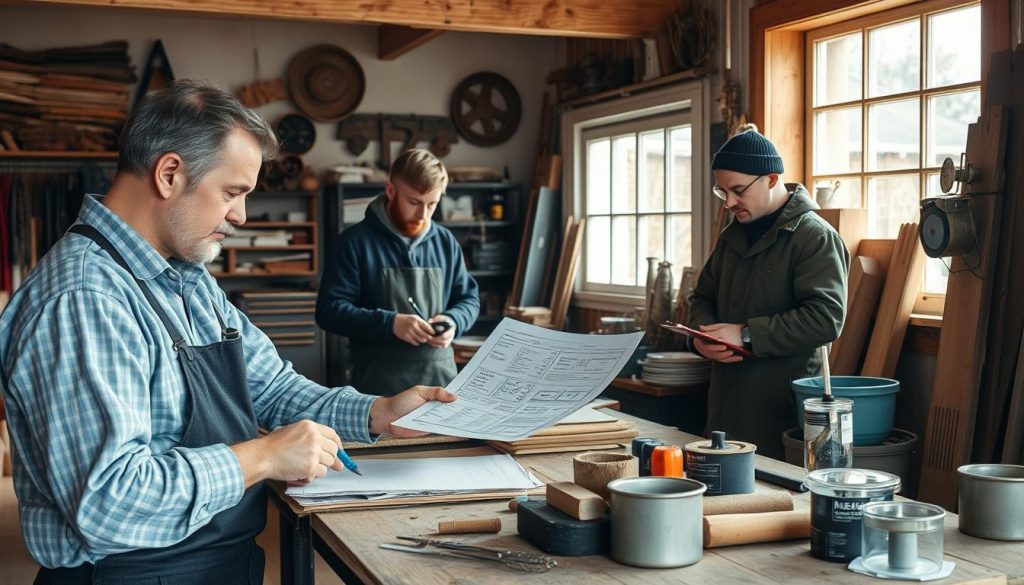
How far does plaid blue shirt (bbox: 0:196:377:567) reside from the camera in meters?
1.48

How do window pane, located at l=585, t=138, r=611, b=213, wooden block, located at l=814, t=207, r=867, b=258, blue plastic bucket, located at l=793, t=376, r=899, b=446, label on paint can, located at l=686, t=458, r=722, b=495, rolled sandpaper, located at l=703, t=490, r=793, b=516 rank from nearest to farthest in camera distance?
rolled sandpaper, located at l=703, t=490, r=793, b=516, label on paint can, located at l=686, t=458, r=722, b=495, blue plastic bucket, located at l=793, t=376, r=899, b=446, wooden block, located at l=814, t=207, r=867, b=258, window pane, located at l=585, t=138, r=611, b=213

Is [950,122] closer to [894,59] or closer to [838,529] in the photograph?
[894,59]

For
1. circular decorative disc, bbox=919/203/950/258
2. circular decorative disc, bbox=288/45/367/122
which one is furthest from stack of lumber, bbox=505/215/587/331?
circular decorative disc, bbox=919/203/950/258

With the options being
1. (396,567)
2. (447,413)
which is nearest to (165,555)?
(396,567)

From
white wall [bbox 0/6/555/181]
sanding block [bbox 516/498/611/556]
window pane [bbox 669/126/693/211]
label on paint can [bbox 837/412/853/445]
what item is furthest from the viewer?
white wall [bbox 0/6/555/181]

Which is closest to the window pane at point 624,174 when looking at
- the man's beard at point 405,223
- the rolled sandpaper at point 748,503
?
the man's beard at point 405,223

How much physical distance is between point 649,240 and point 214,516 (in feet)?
15.4

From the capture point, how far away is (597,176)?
671 centimetres

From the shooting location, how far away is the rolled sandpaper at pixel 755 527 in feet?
5.19

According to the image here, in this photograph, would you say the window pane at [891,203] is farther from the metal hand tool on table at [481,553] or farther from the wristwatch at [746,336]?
the metal hand tool on table at [481,553]

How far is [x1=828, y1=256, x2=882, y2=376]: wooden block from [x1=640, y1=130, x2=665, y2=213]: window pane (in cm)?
202

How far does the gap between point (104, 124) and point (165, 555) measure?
210 inches

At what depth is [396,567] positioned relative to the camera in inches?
60.2

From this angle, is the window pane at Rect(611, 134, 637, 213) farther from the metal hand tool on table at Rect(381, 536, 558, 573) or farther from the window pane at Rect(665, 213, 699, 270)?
the metal hand tool on table at Rect(381, 536, 558, 573)
